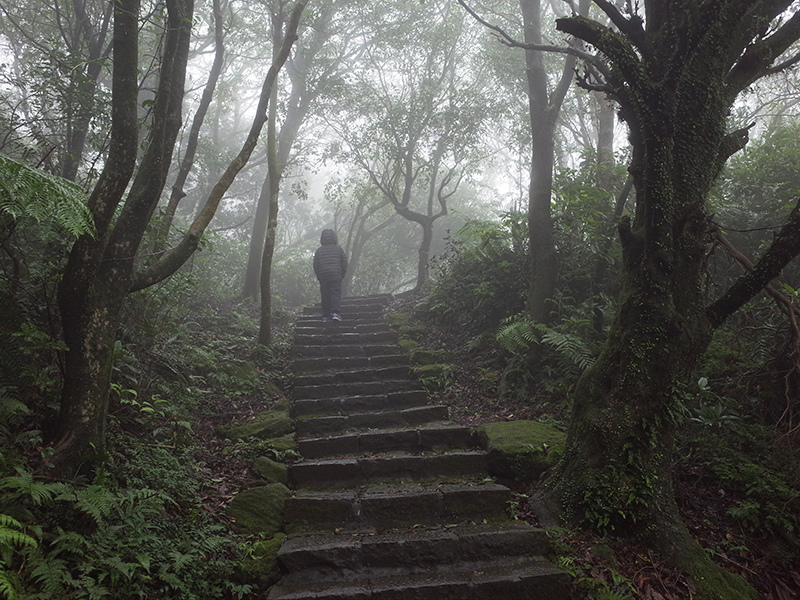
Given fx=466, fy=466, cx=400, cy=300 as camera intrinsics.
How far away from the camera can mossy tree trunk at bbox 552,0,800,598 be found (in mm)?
3627

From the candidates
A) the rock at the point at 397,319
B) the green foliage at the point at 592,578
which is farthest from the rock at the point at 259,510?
the rock at the point at 397,319

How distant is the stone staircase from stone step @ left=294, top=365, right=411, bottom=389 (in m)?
0.86

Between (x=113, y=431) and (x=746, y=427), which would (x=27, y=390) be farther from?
(x=746, y=427)

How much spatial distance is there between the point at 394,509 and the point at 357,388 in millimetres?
2868

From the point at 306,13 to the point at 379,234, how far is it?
38.6 ft

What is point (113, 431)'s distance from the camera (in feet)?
13.8

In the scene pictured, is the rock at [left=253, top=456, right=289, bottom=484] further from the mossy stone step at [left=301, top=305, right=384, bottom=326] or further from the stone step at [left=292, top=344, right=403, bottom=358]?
the mossy stone step at [left=301, top=305, right=384, bottom=326]

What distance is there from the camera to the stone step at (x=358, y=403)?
637cm

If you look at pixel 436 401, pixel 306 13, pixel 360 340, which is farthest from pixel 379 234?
pixel 436 401

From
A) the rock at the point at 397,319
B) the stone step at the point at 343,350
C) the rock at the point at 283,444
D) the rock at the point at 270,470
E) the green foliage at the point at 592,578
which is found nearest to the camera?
the green foliage at the point at 592,578

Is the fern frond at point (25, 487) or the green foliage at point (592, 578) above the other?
the fern frond at point (25, 487)

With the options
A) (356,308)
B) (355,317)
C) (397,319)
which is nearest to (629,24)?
(397,319)

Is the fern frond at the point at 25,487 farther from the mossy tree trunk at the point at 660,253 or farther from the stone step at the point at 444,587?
the mossy tree trunk at the point at 660,253

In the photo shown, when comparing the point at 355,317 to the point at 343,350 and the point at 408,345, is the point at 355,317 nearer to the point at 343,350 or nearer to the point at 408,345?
the point at 343,350
